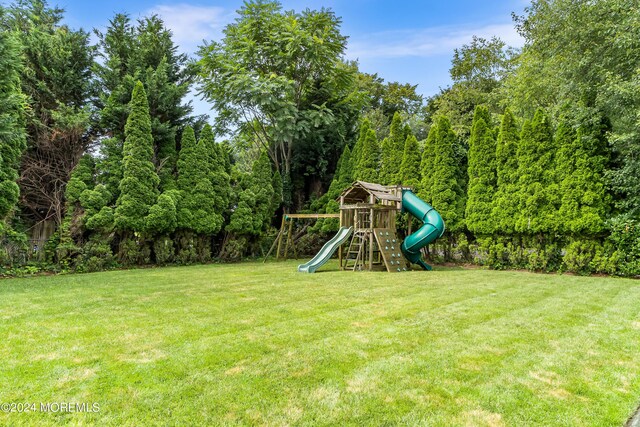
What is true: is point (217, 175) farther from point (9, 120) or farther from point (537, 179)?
point (537, 179)

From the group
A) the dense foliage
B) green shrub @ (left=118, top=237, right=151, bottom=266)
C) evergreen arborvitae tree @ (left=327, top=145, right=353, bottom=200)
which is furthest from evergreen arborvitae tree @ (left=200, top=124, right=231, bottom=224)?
evergreen arborvitae tree @ (left=327, top=145, right=353, bottom=200)

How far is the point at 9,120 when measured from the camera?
7.56 metres

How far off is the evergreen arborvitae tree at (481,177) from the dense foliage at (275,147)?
43mm

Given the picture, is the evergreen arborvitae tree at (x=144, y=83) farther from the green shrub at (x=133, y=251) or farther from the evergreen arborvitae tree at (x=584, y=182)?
the evergreen arborvitae tree at (x=584, y=182)

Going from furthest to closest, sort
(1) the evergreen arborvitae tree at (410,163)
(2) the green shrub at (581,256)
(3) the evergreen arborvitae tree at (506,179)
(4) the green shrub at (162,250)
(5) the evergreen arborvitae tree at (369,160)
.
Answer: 1. (5) the evergreen arborvitae tree at (369,160)
2. (1) the evergreen arborvitae tree at (410,163)
3. (4) the green shrub at (162,250)
4. (3) the evergreen arborvitae tree at (506,179)
5. (2) the green shrub at (581,256)

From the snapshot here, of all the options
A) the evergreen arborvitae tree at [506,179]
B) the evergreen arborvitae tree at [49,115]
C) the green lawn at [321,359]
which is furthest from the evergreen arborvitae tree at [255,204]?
the evergreen arborvitae tree at [506,179]

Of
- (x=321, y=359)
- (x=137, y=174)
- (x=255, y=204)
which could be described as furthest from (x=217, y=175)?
(x=321, y=359)

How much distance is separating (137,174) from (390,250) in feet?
26.1

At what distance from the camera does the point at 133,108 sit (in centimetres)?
1103

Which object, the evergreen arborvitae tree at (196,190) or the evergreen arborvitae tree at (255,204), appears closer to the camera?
the evergreen arborvitae tree at (196,190)

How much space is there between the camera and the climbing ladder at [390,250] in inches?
400

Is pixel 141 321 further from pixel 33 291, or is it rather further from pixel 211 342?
pixel 33 291

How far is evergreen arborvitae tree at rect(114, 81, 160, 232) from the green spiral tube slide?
7898 mm

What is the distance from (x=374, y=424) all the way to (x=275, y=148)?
15.1 metres
